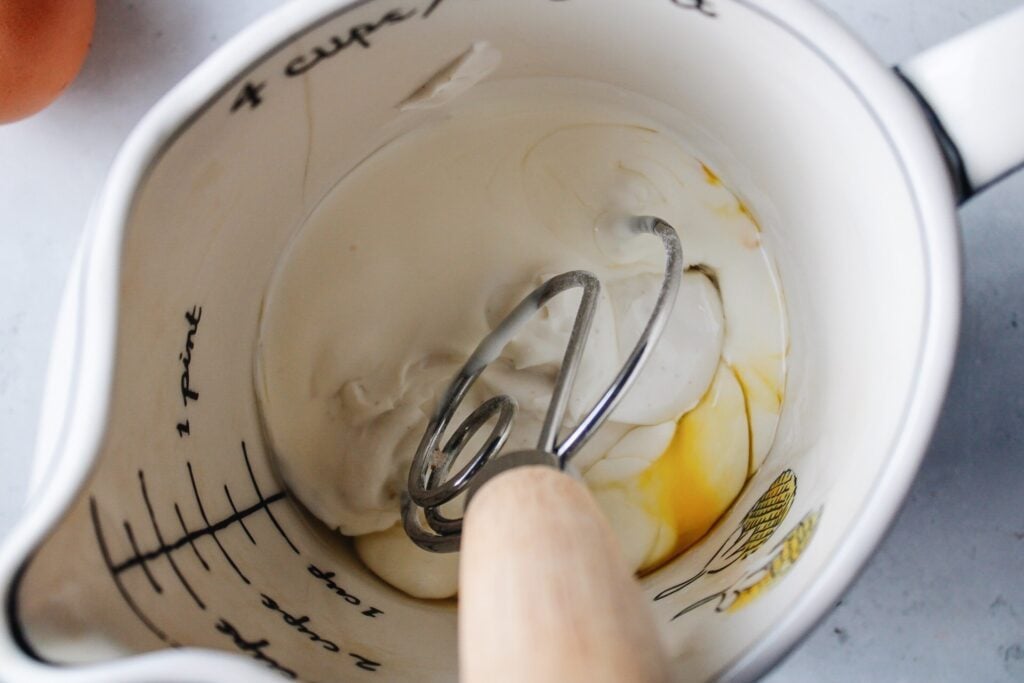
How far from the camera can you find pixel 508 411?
0.40 metres

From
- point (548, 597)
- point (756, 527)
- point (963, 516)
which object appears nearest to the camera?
point (548, 597)

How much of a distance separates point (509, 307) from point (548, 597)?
226 millimetres

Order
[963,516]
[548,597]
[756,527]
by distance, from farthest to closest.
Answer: [963,516], [756,527], [548,597]

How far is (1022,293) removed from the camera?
425 millimetres

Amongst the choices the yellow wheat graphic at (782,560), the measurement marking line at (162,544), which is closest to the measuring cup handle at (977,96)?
the yellow wheat graphic at (782,560)

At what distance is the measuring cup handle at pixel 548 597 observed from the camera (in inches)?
8.3

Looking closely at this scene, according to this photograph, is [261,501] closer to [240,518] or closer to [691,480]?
[240,518]

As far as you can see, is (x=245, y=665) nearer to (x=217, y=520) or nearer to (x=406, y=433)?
(x=217, y=520)

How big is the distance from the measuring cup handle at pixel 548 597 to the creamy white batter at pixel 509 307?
0.14m

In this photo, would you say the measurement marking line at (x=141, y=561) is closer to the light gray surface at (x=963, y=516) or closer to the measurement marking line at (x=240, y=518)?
the measurement marking line at (x=240, y=518)

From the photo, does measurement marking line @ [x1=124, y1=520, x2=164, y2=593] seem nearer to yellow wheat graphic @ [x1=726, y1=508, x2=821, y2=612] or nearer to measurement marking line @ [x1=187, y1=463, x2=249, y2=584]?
measurement marking line @ [x1=187, y1=463, x2=249, y2=584]

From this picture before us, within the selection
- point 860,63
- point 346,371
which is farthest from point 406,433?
point 860,63

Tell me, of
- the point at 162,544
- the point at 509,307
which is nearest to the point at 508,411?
the point at 509,307

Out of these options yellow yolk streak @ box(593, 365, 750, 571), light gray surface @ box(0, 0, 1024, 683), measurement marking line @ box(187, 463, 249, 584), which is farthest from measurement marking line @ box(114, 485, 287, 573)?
light gray surface @ box(0, 0, 1024, 683)
